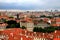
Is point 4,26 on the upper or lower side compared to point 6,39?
lower

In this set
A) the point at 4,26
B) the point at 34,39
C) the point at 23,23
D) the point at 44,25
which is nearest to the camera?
the point at 34,39

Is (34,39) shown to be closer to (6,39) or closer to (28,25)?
(6,39)

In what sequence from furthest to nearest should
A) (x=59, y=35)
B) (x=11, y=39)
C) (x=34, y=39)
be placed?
(x=59, y=35) < (x=34, y=39) < (x=11, y=39)

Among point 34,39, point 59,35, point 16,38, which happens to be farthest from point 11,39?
point 59,35

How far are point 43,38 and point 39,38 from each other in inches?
16.3

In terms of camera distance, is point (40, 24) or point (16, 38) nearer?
point (16, 38)

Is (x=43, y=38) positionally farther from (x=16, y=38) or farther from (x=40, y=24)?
(x=40, y=24)

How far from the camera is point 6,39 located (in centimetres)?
2392

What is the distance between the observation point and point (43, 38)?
1073 inches

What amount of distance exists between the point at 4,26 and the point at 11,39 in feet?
70.3

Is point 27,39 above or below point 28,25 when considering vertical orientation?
above

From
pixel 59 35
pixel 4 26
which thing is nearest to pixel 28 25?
pixel 4 26

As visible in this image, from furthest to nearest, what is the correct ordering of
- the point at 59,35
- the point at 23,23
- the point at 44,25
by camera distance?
the point at 44,25
the point at 23,23
the point at 59,35

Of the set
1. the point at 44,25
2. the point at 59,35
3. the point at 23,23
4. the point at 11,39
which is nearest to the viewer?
the point at 11,39
